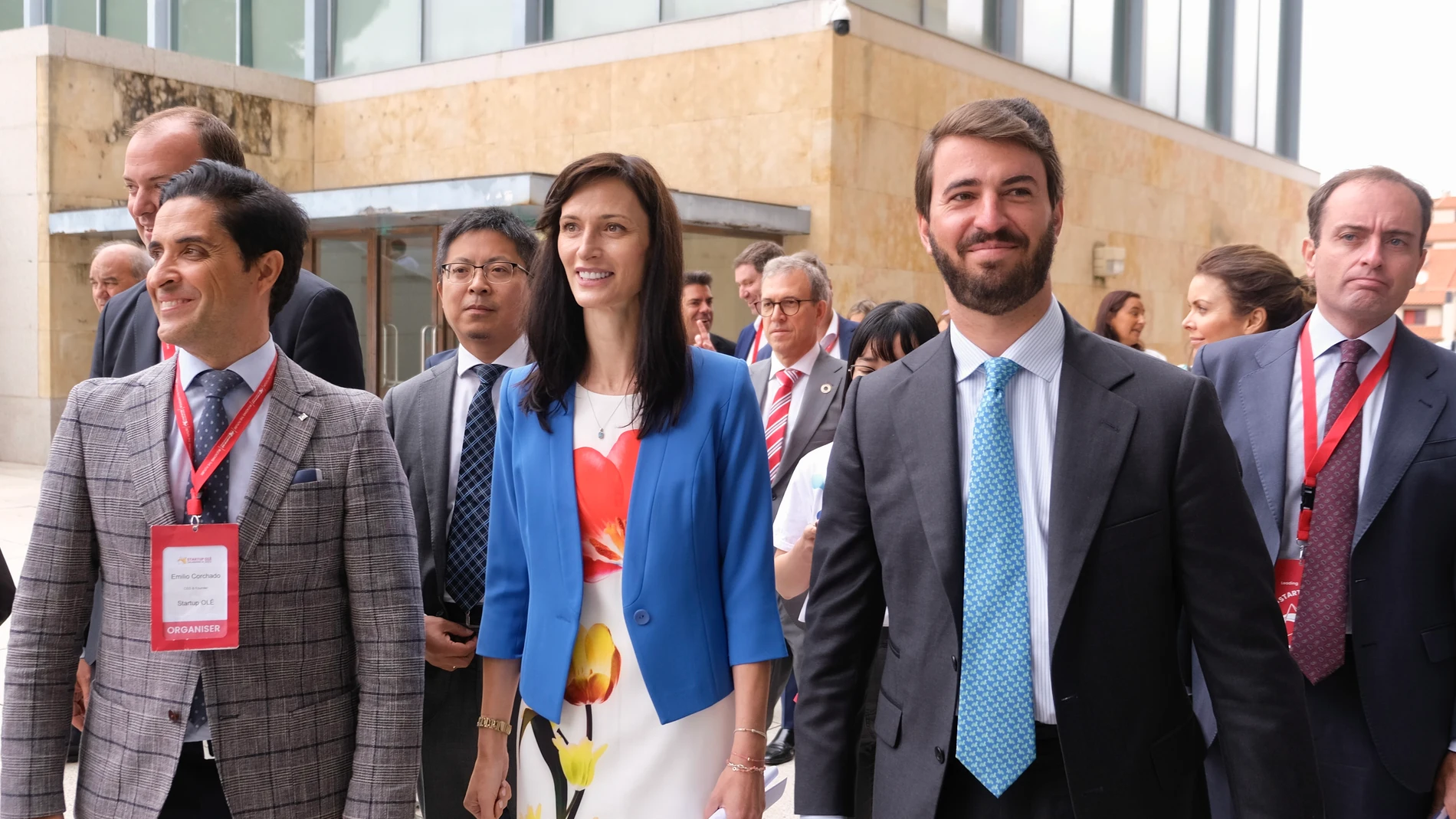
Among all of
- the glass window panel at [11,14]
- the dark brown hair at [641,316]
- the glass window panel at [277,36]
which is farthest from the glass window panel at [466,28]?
the dark brown hair at [641,316]

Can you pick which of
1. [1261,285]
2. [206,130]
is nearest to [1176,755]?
[1261,285]

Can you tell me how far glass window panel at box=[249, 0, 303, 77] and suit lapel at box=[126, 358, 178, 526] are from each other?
14364mm

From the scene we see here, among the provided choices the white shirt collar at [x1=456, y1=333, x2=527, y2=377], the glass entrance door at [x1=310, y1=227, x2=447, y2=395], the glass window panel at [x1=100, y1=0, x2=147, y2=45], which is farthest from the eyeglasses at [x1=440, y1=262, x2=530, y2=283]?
the glass window panel at [x1=100, y1=0, x2=147, y2=45]

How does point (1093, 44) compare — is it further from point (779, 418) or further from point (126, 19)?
point (126, 19)

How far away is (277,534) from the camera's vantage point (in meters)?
1.97

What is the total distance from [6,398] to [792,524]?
13.1 metres

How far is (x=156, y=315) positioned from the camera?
279 cm

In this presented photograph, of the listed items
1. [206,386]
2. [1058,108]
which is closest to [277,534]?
[206,386]

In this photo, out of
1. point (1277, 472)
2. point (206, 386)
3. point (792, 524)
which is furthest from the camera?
point (792, 524)

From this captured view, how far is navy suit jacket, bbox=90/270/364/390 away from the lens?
2.85 metres

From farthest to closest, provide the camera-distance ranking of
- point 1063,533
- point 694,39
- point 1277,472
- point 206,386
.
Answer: point 694,39, point 1277,472, point 206,386, point 1063,533

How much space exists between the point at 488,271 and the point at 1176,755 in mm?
1978

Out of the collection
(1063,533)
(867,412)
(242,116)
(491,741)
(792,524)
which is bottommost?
(491,741)

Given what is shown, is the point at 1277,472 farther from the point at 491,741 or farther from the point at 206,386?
the point at 206,386
